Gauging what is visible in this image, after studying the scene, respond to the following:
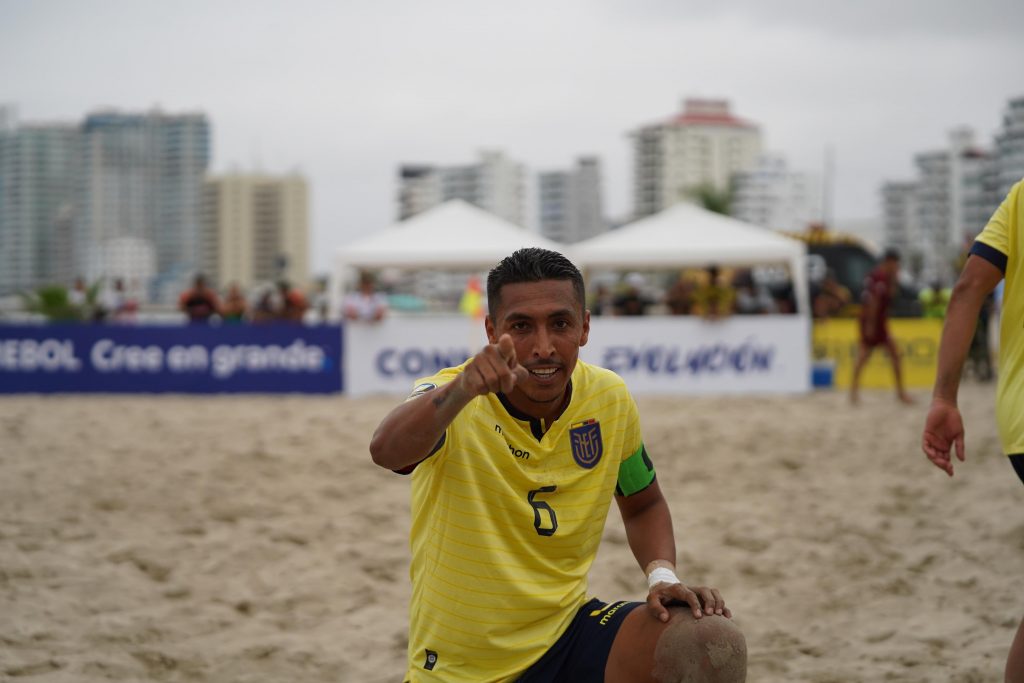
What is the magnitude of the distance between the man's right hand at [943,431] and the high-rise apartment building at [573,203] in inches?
3592

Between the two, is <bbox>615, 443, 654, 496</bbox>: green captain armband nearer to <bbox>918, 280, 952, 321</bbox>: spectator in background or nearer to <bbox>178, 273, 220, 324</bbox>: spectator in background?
<bbox>918, 280, 952, 321</bbox>: spectator in background

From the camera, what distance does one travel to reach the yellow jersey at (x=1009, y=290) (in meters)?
2.59

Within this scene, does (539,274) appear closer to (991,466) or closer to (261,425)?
(991,466)

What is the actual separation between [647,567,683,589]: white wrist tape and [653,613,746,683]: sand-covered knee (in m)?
0.14

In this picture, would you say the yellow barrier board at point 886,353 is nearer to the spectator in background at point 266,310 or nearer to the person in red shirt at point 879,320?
the person in red shirt at point 879,320

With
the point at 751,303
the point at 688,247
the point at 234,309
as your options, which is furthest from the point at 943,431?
the point at 234,309

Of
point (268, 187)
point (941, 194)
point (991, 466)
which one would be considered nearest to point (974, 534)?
point (991, 466)

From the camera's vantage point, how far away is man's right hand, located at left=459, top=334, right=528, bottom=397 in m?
1.97

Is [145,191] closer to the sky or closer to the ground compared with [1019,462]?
closer to the sky

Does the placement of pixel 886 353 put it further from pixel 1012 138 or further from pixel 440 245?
pixel 440 245

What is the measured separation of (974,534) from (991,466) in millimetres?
1868

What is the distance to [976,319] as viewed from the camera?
266cm

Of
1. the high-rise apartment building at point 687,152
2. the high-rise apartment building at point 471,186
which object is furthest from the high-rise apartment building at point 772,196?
the high-rise apartment building at point 471,186

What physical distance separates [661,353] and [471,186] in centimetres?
12607
